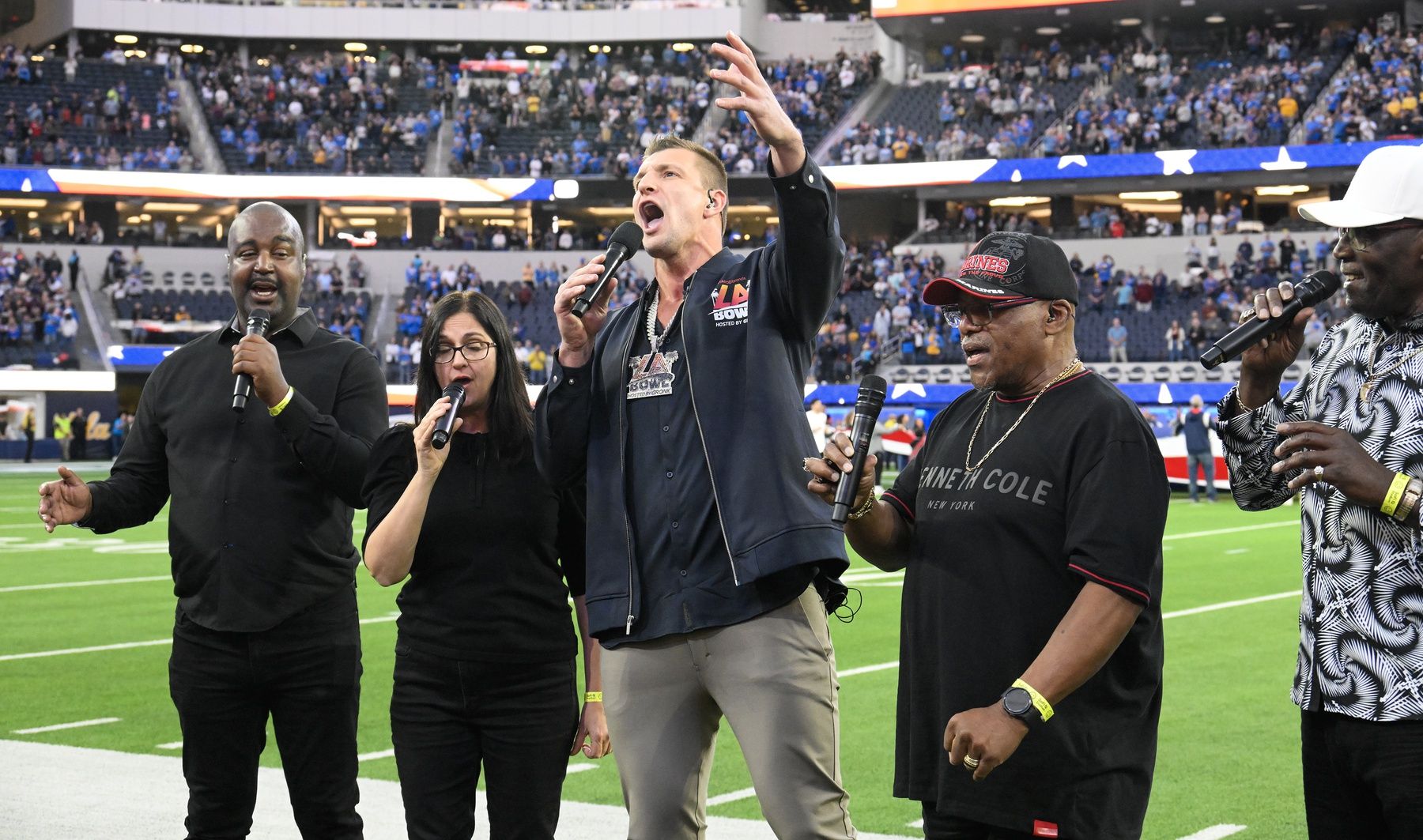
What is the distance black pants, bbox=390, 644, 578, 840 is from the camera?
4.33 metres

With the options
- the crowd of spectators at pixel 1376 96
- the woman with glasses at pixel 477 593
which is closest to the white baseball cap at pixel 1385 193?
the woman with glasses at pixel 477 593

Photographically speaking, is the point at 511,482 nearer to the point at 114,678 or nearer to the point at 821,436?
the point at 114,678

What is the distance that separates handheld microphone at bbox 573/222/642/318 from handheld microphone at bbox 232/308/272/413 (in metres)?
1.11

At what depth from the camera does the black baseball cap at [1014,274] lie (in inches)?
136

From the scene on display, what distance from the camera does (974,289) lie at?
3445mm

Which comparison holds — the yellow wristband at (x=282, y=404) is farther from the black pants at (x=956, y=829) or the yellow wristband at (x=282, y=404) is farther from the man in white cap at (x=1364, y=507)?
the man in white cap at (x=1364, y=507)

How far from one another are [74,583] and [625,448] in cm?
1331

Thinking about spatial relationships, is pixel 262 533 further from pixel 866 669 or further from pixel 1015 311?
pixel 866 669

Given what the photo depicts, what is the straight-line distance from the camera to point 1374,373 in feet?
11.4

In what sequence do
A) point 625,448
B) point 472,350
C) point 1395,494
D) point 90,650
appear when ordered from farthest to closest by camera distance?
point 90,650 < point 472,350 < point 625,448 < point 1395,494

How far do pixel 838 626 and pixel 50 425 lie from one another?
37582 millimetres

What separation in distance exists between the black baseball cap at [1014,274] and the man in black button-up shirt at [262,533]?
208 cm

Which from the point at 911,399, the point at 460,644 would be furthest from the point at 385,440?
the point at 911,399

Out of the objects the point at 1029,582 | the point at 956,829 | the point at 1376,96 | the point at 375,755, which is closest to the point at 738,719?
the point at 956,829
